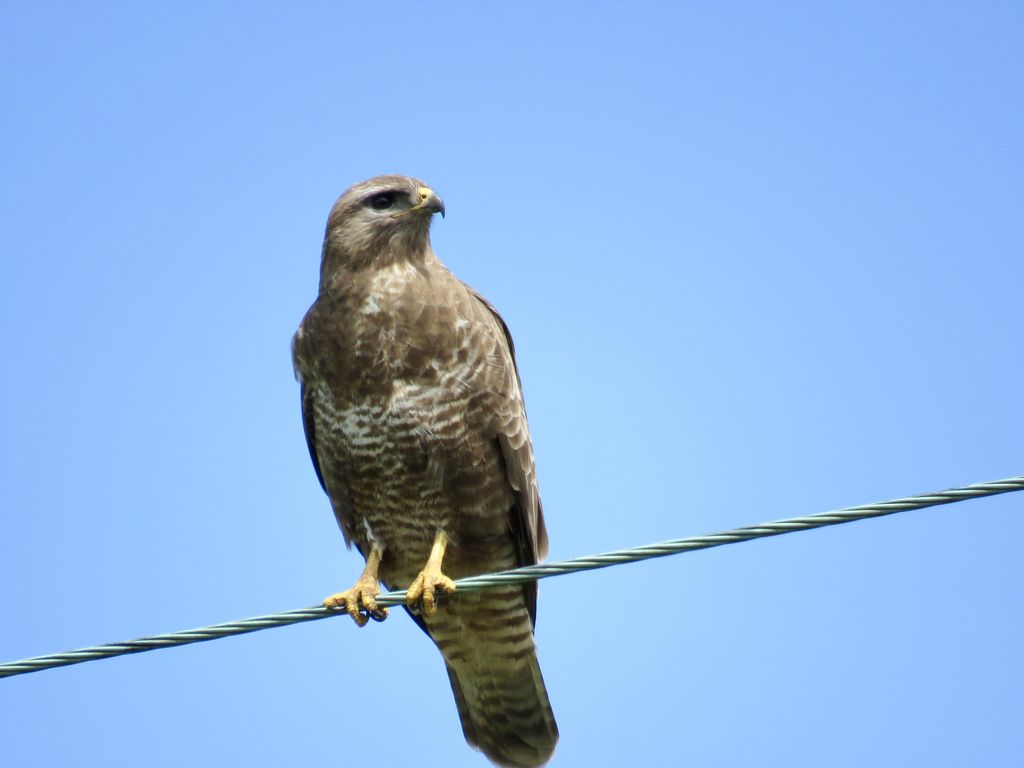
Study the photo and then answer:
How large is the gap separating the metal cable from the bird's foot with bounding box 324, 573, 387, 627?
3.89 feet

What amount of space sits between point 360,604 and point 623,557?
6.38 ft

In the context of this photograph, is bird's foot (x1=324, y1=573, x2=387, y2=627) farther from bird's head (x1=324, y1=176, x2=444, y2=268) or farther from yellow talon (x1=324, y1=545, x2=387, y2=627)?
bird's head (x1=324, y1=176, x2=444, y2=268)

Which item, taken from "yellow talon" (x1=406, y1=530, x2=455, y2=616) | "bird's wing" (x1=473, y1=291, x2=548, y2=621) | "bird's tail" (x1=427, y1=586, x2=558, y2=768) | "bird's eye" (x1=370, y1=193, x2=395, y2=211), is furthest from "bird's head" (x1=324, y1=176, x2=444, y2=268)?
"bird's tail" (x1=427, y1=586, x2=558, y2=768)

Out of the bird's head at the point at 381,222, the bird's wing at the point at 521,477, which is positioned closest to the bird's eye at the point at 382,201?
the bird's head at the point at 381,222

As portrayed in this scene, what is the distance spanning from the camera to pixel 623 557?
14.2 ft

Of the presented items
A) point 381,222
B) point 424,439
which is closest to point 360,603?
point 424,439

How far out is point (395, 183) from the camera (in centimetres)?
657

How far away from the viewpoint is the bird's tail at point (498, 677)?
657cm

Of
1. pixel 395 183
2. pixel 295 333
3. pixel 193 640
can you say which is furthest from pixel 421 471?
pixel 193 640

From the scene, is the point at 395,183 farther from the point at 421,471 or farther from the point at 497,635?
the point at 497,635

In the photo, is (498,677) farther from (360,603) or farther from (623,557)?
(623,557)

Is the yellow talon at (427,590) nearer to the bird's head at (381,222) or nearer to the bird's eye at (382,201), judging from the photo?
the bird's head at (381,222)

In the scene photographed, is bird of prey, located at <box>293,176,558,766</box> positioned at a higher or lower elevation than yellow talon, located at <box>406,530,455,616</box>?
higher

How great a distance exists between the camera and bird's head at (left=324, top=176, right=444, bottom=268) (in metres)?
6.44
